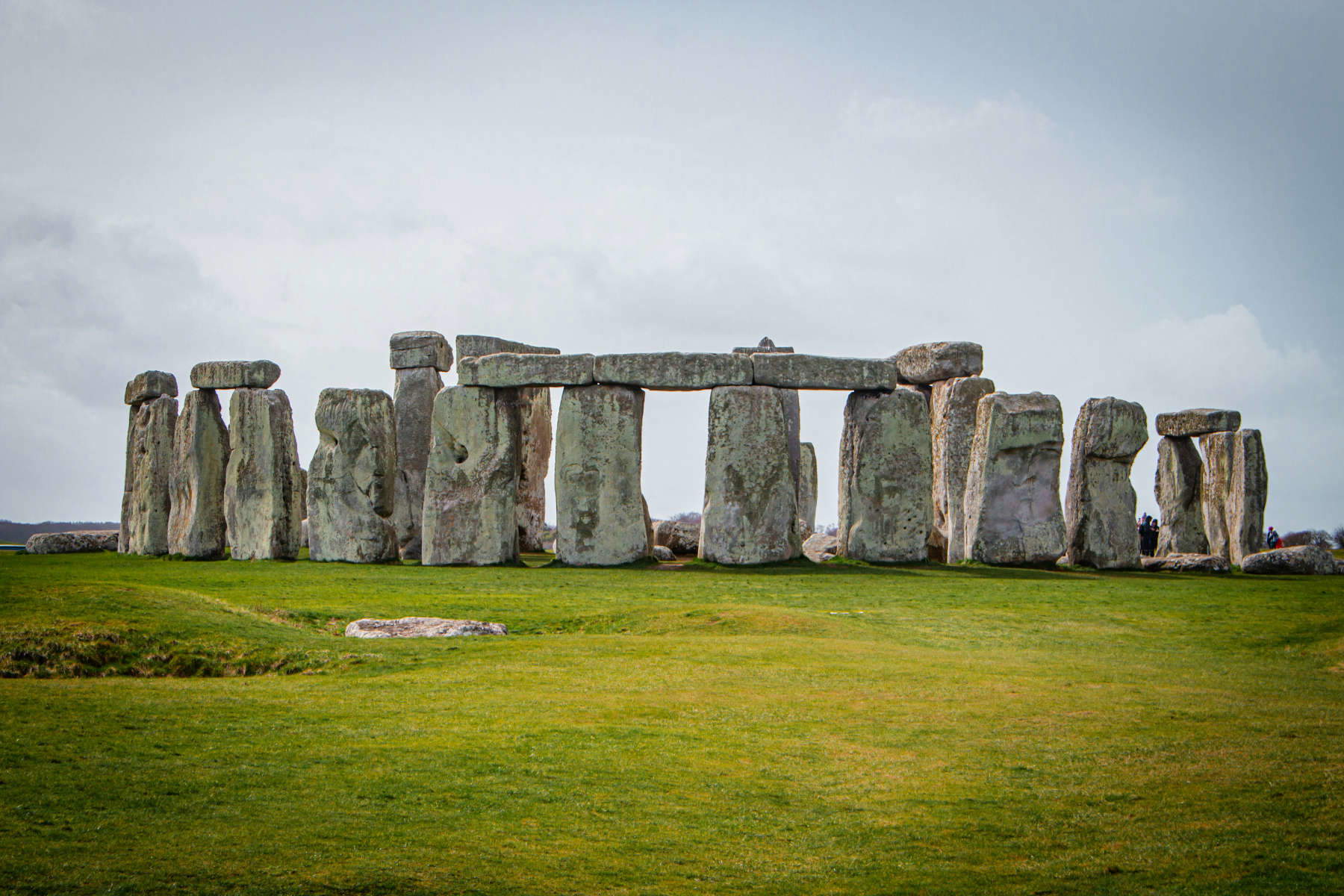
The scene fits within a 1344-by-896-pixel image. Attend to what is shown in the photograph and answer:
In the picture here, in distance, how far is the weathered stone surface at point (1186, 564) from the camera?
20.5 m

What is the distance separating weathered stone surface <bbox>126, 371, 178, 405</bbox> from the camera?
23812 millimetres

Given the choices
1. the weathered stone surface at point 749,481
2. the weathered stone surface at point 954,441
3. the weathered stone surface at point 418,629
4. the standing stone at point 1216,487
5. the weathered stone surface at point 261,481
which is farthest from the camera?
the standing stone at point 1216,487

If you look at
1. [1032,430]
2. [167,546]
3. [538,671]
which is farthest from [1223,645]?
[167,546]

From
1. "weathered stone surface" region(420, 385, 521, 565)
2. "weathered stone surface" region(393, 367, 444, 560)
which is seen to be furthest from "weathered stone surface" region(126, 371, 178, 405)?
"weathered stone surface" region(420, 385, 521, 565)

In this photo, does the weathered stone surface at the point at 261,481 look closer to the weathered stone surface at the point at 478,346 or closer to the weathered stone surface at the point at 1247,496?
the weathered stone surface at the point at 478,346

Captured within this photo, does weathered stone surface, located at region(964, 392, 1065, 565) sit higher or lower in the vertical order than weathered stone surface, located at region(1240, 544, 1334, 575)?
higher

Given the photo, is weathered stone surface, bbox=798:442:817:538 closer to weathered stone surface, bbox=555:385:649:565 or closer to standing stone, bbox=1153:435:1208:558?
standing stone, bbox=1153:435:1208:558

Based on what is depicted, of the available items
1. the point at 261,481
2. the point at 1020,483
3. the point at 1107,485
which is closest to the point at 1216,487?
the point at 1107,485

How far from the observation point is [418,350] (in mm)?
23125

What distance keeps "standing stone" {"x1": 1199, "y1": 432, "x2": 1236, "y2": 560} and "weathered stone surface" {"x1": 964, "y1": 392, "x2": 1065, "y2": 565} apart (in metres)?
6.15

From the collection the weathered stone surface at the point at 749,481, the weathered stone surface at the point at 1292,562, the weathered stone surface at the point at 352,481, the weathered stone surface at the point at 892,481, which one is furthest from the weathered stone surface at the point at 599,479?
the weathered stone surface at the point at 1292,562

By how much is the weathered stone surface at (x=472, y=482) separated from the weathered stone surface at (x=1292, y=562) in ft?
38.0

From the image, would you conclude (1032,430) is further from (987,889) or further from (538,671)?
(987,889)

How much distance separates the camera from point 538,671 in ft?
31.0
